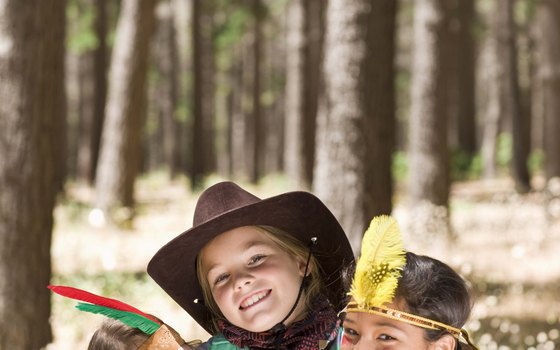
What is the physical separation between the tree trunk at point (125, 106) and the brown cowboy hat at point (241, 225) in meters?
10.9

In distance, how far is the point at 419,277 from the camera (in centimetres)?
278

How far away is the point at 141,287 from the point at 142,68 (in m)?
6.06

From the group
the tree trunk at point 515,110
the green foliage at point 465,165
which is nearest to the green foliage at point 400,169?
the green foliage at point 465,165

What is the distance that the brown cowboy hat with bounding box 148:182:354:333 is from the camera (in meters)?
3.01

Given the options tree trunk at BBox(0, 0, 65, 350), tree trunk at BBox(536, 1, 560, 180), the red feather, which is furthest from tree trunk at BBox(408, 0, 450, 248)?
the red feather

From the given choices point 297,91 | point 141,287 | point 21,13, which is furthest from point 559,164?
point 21,13

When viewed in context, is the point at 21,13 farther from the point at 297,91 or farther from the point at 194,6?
the point at 194,6

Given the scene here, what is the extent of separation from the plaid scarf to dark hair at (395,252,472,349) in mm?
458

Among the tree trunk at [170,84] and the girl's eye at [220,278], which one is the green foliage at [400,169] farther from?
the girl's eye at [220,278]

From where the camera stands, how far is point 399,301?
2.77m

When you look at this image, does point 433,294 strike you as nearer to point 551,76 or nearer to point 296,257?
point 296,257

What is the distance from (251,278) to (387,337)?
Answer: 53 cm

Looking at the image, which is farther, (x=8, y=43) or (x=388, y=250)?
(x=8, y=43)

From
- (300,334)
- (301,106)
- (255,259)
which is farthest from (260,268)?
(301,106)
